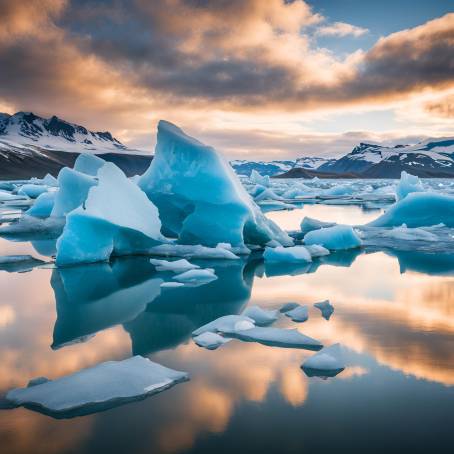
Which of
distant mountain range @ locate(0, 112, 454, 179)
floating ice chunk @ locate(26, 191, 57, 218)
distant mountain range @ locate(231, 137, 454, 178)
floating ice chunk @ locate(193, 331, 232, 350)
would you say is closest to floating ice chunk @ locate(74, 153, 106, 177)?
floating ice chunk @ locate(26, 191, 57, 218)

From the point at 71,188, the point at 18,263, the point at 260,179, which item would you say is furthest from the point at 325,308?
the point at 260,179

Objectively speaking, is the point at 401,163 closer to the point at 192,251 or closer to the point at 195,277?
the point at 192,251

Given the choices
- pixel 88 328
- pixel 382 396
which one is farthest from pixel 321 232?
pixel 382 396

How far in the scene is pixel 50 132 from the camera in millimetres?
188625

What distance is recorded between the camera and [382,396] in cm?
291

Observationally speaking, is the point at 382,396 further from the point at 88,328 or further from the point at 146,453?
the point at 88,328

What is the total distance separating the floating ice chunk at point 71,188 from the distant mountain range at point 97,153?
241 feet

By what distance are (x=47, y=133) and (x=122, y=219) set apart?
19483 centimetres

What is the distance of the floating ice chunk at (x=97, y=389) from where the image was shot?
272cm

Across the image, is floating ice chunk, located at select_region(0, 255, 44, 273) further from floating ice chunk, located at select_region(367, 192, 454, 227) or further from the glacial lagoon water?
Answer: floating ice chunk, located at select_region(367, 192, 454, 227)

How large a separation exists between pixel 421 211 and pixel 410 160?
151 meters

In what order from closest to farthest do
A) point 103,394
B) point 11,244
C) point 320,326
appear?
point 103,394 → point 320,326 → point 11,244

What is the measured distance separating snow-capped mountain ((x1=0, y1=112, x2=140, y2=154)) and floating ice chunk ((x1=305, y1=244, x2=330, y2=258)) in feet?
561

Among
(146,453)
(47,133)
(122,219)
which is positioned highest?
(47,133)
